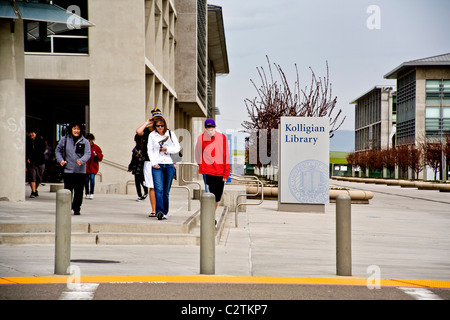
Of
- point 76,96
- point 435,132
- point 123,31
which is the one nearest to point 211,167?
point 123,31

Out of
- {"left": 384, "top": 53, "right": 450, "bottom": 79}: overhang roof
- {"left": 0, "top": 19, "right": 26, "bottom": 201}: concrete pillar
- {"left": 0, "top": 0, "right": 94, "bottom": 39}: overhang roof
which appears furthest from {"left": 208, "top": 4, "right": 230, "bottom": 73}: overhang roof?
{"left": 0, "top": 19, "right": 26, "bottom": 201}: concrete pillar

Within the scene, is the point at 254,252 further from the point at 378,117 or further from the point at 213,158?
the point at 378,117

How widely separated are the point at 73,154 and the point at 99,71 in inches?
503

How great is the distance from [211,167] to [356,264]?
3.61 m

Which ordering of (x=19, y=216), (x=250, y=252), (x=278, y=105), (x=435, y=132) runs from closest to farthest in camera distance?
(x=250, y=252)
(x=19, y=216)
(x=278, y=105)
(x=435, y=132)

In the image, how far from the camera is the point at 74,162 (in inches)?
455

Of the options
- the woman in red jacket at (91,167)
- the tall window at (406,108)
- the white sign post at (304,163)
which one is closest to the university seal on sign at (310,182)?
the white sign post at (304,163)

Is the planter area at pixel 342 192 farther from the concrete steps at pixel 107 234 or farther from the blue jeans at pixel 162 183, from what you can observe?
the concrete steps at pixel 107 234

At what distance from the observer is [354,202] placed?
80.2ft

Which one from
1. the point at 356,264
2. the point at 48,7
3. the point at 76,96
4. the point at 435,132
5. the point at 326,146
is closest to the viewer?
the point at 356,264

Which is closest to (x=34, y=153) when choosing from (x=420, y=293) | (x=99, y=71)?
(x=99, y=71)

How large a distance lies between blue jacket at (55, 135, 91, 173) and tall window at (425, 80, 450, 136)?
79585mm

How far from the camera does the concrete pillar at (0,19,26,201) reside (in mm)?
14273

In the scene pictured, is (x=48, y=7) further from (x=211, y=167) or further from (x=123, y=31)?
(x=123, y=31)
